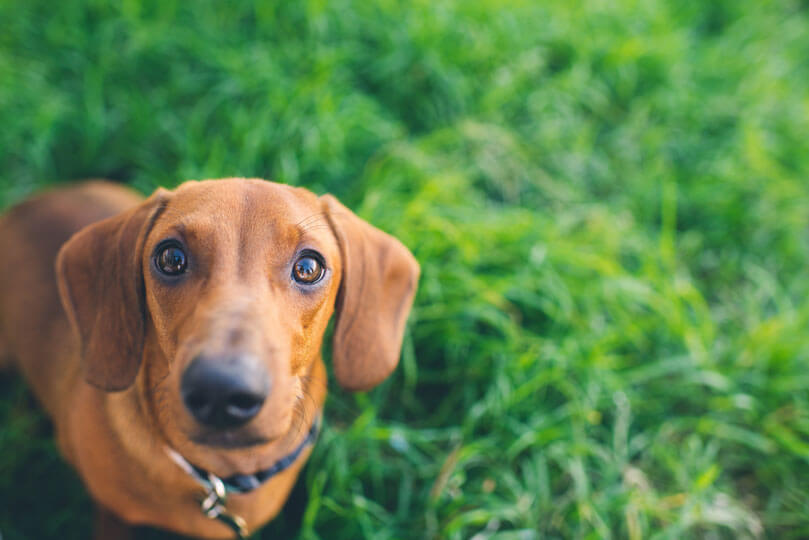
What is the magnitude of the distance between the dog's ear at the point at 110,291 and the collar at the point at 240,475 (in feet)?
0.97

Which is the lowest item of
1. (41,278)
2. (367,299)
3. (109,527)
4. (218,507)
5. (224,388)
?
(109,527)

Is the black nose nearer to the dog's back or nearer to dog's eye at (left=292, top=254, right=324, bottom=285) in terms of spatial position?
dog's eye at (left=292, top=254, right=324, bottom=285)

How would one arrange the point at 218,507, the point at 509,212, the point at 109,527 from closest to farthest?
the point at 218,507 < the point at 109,527 < the point at 509,212

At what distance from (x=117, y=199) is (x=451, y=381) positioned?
166 cm

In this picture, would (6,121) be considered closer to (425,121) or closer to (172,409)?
(425,121)

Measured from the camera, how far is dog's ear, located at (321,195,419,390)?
83.9 inches

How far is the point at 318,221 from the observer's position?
6.59 feet

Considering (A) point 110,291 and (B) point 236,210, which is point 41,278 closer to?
(A) point 110,291

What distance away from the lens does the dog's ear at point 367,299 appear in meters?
2.13

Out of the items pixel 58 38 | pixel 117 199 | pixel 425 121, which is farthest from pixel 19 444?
pixel 425 121

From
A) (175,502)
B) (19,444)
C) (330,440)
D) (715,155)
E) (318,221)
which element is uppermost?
(318,221)

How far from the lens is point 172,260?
6.00 ft

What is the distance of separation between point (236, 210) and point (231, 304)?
1.02 feet

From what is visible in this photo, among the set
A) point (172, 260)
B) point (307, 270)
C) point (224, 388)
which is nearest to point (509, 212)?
point (307, 270)
